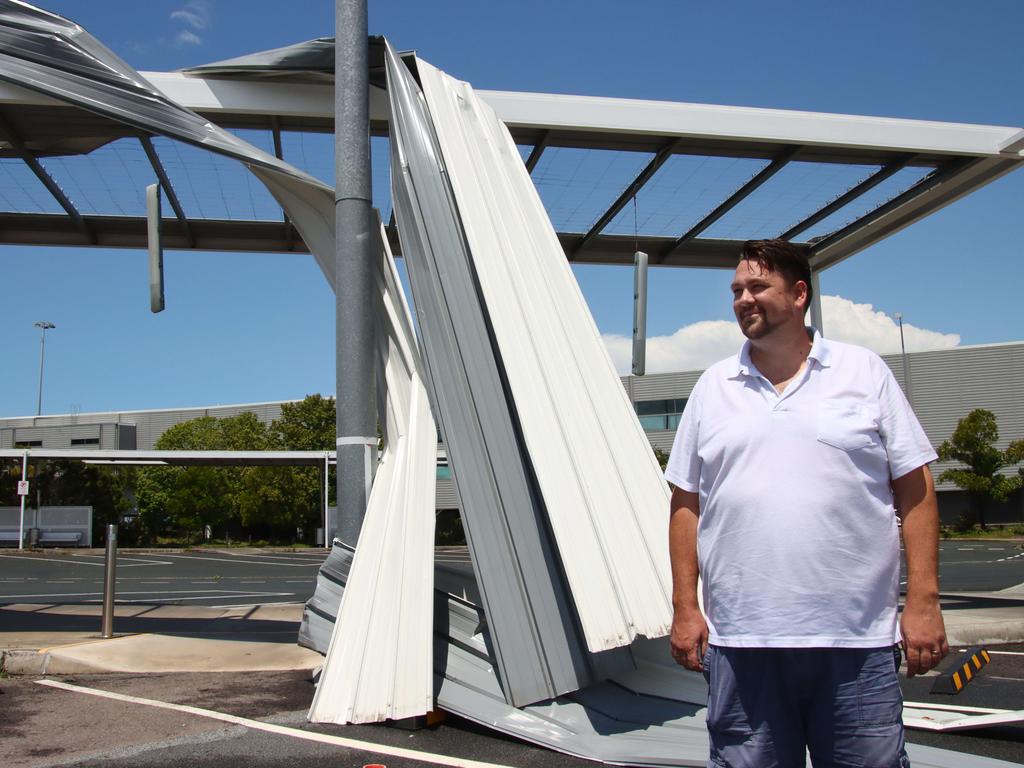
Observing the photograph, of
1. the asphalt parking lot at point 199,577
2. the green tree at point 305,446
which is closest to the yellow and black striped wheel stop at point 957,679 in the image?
the asphalt parking lot at point 199,577

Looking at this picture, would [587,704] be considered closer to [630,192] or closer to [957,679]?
[957,679]

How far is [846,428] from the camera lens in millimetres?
2174

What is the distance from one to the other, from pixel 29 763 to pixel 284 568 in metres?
18.5

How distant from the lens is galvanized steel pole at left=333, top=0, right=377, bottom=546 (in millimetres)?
5734

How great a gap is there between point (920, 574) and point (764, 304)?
82 cm

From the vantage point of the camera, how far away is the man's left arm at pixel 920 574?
6.86 feet

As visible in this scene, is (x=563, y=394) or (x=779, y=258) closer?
(x=779, y=258)

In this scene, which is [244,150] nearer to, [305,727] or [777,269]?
[305,727]

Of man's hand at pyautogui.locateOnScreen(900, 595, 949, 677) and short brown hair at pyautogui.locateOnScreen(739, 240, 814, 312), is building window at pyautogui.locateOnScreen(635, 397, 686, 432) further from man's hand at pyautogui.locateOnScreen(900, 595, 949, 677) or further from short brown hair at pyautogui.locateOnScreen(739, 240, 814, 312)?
man's hand at pyautogui.locateOnScreen(900, 595, 949, 677)

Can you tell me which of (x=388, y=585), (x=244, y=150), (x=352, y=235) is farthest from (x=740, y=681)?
(x=244, y=150)

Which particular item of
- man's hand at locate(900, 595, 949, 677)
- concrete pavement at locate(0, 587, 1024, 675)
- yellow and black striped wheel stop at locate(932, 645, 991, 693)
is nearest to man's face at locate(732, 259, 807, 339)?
man's hand at locate(900, 595, 949, 677)

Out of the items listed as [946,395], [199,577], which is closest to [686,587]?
[199,577]

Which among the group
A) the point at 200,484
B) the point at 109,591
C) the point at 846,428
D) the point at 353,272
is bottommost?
the point at 109,591

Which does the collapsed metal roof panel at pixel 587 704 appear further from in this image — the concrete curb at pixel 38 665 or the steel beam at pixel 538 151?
the steel beam at pixel 538 151
